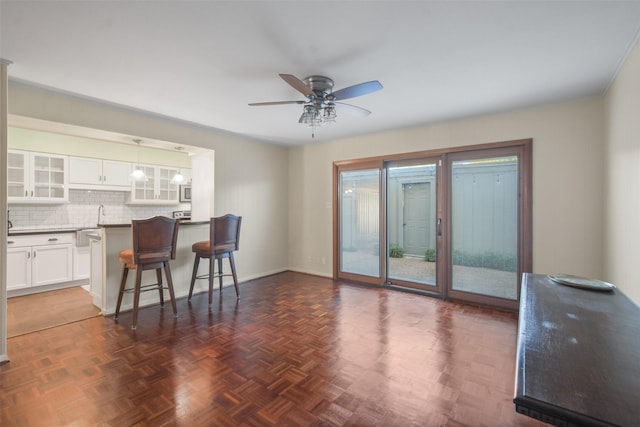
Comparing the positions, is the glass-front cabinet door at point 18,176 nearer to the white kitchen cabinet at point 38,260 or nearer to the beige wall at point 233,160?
the white kitchen cabinet at point 38,260

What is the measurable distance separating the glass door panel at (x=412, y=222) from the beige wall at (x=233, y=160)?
213 centimetres

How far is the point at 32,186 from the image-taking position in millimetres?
4375

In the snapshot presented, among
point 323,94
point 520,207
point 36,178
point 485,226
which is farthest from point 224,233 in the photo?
point 520,207

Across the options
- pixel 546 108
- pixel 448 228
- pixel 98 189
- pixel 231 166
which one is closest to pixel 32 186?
pixel 98 189

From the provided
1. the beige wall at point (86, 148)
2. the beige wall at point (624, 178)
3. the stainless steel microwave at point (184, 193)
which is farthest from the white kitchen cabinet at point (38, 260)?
the beige wall at point (624, 178)

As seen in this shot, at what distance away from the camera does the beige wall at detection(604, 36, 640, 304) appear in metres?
2.09

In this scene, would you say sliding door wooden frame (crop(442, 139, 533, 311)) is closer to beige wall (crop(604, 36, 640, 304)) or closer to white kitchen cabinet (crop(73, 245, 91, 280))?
beige wall (crop(604, 36, 640, 304))

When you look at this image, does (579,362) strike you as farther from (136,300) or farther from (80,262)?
(80,262)

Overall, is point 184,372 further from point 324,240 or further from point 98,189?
point 98,189

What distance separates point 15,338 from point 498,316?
198 inches

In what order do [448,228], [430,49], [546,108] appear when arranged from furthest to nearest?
[448,228] → [546,108] → [430,49]

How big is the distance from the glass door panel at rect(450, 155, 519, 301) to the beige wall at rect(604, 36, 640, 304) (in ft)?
2.83

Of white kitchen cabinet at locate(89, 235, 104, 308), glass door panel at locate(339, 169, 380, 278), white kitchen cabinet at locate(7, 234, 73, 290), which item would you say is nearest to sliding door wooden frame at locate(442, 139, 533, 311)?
glass door panel at locate(339, 169, 380, 278)

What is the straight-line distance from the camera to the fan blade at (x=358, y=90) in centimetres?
227
